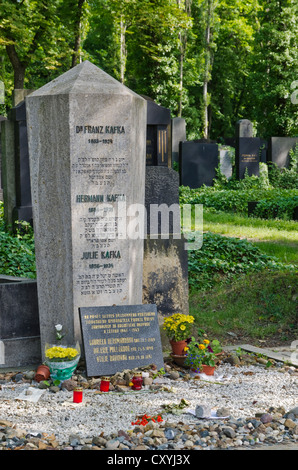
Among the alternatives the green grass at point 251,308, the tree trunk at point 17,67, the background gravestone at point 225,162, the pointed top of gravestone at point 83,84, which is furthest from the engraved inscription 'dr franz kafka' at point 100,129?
the background gravestone at point 225,162

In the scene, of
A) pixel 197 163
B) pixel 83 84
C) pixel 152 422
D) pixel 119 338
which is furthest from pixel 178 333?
pixel 197 163

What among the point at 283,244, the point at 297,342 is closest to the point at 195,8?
the point at 283,244

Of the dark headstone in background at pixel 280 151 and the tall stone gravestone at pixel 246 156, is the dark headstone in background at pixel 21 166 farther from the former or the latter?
the dark headstone in background at pixel 280 151

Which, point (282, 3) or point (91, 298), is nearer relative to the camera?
point (91, 298)

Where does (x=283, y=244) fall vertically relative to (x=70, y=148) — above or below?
below

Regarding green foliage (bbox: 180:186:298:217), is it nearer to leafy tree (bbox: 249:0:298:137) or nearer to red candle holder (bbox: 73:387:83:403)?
red candle holder (bbox: 73:387:83:403)

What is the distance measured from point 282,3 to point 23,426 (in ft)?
90.4

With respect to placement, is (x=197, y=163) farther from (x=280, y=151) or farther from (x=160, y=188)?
(x=160, y=188)

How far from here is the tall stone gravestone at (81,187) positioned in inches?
217

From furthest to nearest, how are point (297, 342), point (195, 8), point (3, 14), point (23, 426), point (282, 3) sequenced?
point (195, 8), point (282, 3), point (3, 14), point (297, 342), point (23, 426)

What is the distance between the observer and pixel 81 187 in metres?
5.55

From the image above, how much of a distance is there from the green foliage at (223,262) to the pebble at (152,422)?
12.7ft

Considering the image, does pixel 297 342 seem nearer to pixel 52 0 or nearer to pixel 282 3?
pixel 52 0

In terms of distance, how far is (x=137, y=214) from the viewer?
5859 mm
